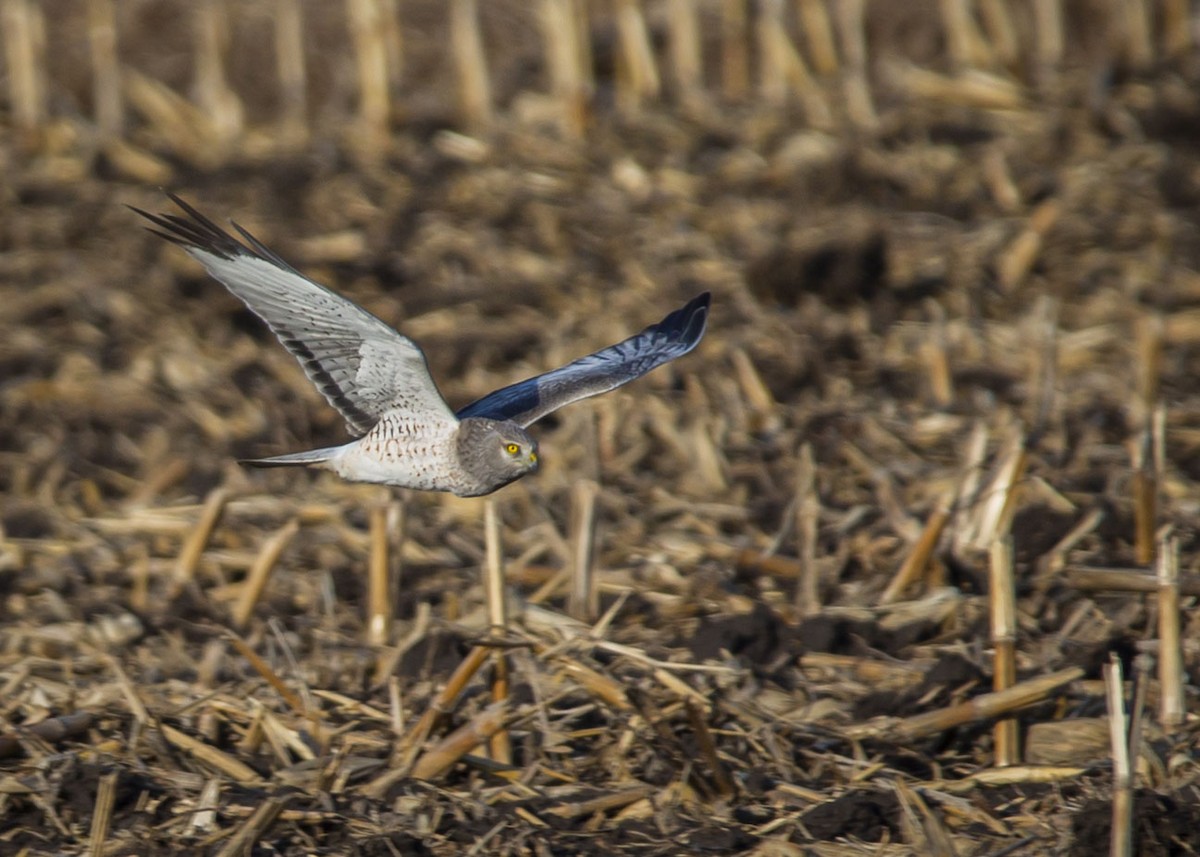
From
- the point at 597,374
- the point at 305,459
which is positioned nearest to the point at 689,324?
the point at 597,374

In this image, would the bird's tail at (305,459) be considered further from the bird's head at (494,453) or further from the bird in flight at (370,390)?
the bird's head at (494,453)

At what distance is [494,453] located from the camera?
5.29 meters

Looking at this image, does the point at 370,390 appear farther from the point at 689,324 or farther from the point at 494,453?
the point at 689,324

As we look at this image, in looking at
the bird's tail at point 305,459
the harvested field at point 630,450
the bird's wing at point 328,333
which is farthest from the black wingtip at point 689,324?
the bird's tail at point 305,459

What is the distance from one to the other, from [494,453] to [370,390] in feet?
1.63

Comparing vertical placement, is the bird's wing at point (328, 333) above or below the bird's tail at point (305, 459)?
above

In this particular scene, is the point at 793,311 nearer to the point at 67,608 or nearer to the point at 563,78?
the point at 563,78

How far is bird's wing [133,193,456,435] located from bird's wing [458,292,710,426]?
0.31 meters

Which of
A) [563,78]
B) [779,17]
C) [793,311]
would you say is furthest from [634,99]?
[793,311]

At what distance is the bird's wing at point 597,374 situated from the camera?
581 centimetres

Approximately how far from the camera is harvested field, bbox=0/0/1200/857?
5.29m

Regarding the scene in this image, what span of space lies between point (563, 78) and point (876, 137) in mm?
2470

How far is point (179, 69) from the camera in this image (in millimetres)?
13594

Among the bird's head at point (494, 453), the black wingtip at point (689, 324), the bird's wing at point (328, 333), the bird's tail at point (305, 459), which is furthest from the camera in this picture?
the black wingtip at point (689, 324)
